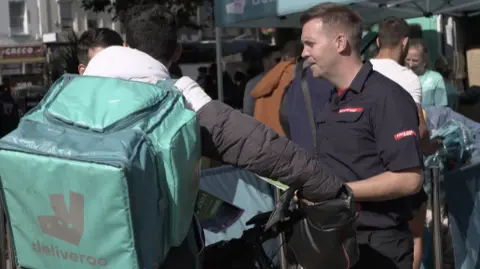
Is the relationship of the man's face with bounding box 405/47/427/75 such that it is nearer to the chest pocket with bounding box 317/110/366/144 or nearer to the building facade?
the chest pocket with bounding box 317/110/366/144

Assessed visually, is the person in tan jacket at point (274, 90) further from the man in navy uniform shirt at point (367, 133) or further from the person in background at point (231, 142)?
the person in background at point (231, 142)

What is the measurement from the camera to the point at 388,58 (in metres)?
5.11

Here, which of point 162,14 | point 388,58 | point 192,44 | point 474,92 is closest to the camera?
point 162,14

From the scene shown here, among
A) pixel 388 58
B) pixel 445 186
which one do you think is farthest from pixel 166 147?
pixel 388 58

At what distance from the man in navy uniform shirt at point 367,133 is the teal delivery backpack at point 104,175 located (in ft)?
2.79

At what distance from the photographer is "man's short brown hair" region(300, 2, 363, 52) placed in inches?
125

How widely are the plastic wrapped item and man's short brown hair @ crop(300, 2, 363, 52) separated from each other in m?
3.16

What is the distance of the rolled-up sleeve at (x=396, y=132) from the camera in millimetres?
3002

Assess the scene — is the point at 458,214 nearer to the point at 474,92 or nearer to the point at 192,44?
the point at 474,92

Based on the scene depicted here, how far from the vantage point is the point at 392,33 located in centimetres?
507

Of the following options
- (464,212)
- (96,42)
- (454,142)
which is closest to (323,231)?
(464,212)

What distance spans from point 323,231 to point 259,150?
1.25 ft

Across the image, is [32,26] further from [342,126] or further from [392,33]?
[342,126]

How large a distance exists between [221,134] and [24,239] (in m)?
0.72
